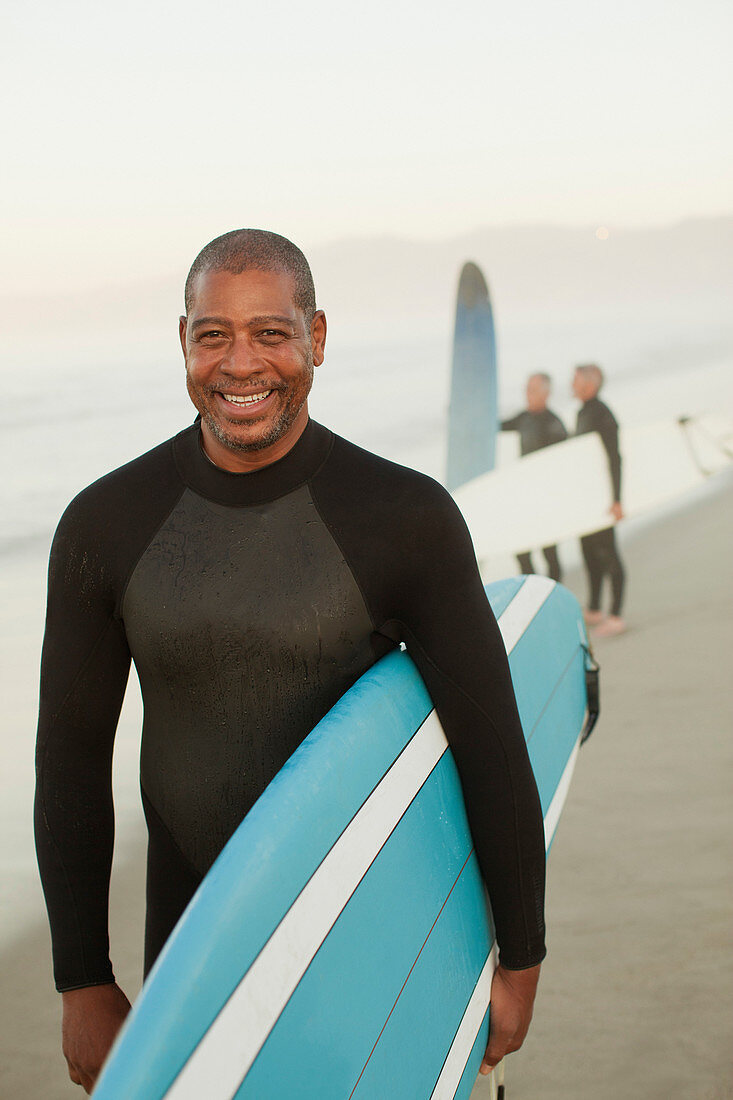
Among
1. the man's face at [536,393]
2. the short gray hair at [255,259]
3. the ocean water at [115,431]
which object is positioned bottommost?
the ocean water at [115,431]

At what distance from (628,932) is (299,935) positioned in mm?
1931

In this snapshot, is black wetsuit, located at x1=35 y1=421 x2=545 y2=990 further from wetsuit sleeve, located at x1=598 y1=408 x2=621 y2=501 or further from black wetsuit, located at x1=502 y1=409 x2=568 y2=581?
black wetsuit, located at x1=502 y1=409 x2=568 y2=581

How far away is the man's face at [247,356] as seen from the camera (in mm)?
1275

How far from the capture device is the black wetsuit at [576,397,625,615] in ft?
20.1

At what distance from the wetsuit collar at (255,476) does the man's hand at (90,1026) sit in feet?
2.25

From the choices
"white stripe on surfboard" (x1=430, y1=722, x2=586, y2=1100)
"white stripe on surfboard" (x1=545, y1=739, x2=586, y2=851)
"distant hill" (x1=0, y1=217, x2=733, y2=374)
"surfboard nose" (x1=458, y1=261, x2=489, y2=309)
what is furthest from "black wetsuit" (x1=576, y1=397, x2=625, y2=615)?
"distant hill" (x1=0, y1=217, x2=733, y2=374)

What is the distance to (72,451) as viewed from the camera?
43.7 ft

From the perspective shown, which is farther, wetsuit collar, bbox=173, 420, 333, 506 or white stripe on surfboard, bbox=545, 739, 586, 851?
white stripe on surfboard, bbox=545, 739, 586, 851

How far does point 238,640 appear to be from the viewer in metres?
1.30

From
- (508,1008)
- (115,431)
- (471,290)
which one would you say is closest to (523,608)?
(508,1008)

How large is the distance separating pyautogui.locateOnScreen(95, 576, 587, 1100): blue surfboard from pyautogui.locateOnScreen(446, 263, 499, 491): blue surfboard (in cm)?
608

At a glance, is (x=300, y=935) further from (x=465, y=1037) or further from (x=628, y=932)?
(x=628, y=932)

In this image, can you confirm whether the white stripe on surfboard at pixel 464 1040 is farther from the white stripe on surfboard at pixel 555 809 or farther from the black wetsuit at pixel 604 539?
the black wetsuit at pixel 604 539

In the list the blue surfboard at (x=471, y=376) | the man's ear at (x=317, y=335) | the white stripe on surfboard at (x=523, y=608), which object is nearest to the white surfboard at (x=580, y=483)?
the blue surfboard at (x=471, y=376)
